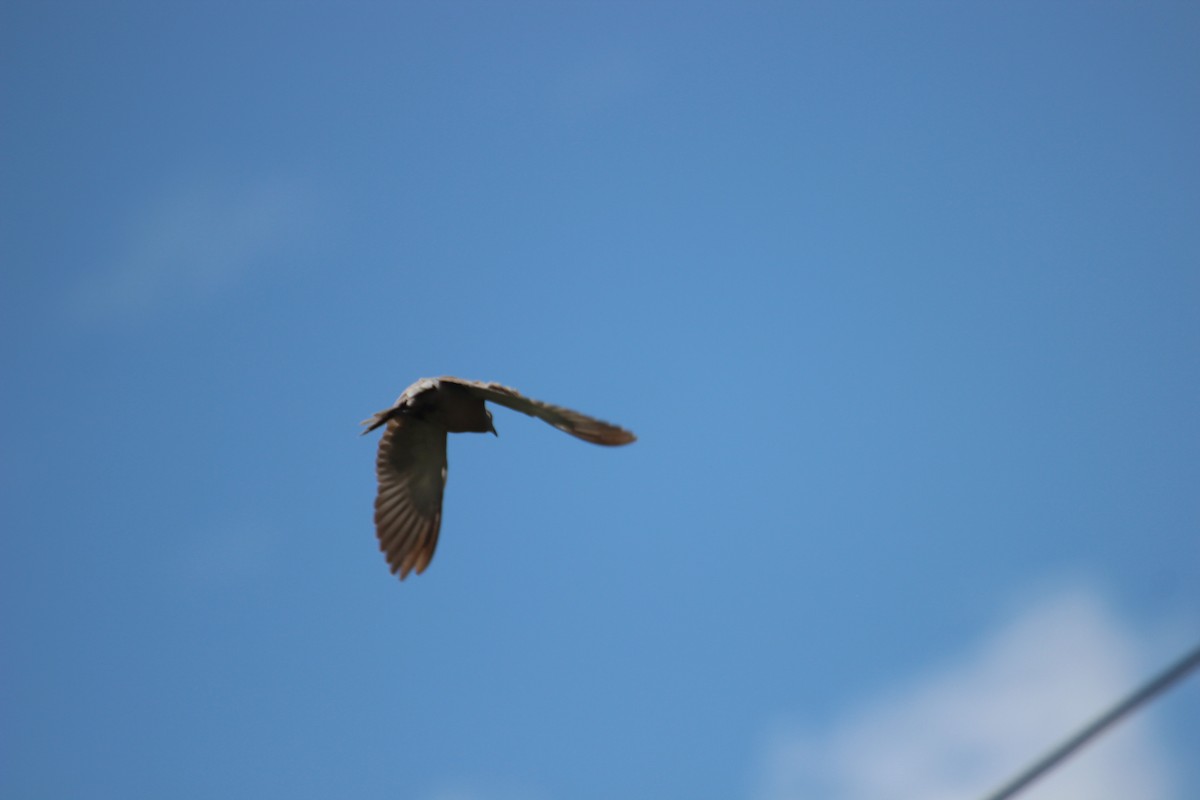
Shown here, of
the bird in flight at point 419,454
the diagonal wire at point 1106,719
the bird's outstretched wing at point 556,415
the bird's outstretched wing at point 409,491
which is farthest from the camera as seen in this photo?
the bird's outstretched wing at point 409,491

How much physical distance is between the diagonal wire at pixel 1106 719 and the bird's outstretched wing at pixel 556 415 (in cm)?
658

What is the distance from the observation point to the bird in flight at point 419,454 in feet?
40.5

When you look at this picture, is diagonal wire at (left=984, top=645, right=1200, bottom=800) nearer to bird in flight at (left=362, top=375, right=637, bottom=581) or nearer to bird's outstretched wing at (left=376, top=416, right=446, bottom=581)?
bird in flight at (left=362, top=375, right=637, bottom=581)

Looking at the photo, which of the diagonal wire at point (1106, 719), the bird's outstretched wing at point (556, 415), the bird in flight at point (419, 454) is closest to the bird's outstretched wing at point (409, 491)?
the bird in flight at point (419, 454)

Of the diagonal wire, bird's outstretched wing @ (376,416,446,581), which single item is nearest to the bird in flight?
bird's outstretched wing @ (376,416,446,581)

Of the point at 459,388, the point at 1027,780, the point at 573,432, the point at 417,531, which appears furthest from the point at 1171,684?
the point at 417,531

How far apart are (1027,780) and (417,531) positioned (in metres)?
10.1

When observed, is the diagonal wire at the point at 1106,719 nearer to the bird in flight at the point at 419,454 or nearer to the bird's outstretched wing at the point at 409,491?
the bird in flight at the point at 419,454

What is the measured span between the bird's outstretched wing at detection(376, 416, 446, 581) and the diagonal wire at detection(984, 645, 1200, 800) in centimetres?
968

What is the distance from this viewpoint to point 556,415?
428 inches

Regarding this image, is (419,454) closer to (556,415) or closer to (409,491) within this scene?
(409,491)

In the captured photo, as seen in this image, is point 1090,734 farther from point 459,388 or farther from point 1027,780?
point 459,388

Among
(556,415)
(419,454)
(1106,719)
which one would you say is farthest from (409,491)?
(1106,719)

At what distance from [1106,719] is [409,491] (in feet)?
34.2
